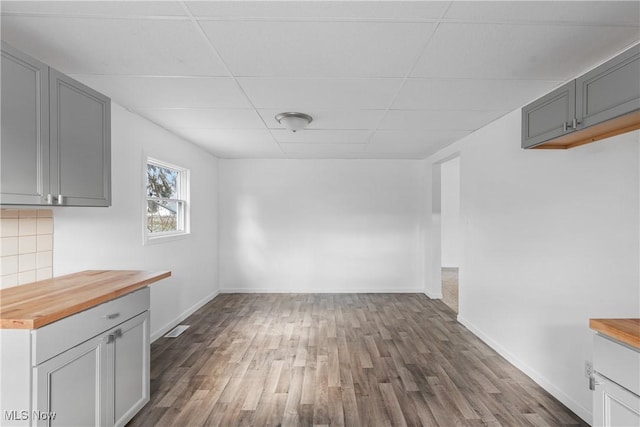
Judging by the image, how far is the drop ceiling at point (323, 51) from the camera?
1.57 metres

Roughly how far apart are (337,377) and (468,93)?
2676mm

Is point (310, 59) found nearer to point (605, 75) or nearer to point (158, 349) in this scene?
point (605, 75)

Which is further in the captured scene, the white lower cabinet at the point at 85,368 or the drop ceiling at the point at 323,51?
the drop ceiling at the point at 323,51

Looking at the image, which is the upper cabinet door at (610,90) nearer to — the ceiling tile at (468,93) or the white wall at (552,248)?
the white wall at (552,248)

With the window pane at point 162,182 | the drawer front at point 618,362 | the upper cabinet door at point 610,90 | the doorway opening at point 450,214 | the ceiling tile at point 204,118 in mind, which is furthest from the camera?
the doorway opening at point 450,214

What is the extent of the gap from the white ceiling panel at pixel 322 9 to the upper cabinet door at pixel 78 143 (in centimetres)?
107

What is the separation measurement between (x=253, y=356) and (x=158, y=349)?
3.39ft

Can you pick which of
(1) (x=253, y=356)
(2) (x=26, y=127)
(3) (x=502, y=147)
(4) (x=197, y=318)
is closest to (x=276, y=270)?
(4) (x=197, y=318)

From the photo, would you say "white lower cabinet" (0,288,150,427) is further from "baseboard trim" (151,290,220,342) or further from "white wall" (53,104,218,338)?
"baseboard trim" (151,290,220,342)

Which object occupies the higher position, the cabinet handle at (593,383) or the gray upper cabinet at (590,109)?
the gray upper cabinet at (590,109)

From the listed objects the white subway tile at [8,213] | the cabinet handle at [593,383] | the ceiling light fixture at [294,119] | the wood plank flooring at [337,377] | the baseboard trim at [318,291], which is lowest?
the wood plank flooring at [337,377]

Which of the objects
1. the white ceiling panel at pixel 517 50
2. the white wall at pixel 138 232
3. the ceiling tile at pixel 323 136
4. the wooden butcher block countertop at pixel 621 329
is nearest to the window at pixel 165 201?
the white wall at pixel 138 232

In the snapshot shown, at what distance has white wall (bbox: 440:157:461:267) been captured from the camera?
8.30 meters

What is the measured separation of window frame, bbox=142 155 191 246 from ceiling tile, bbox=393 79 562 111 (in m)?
2.73
